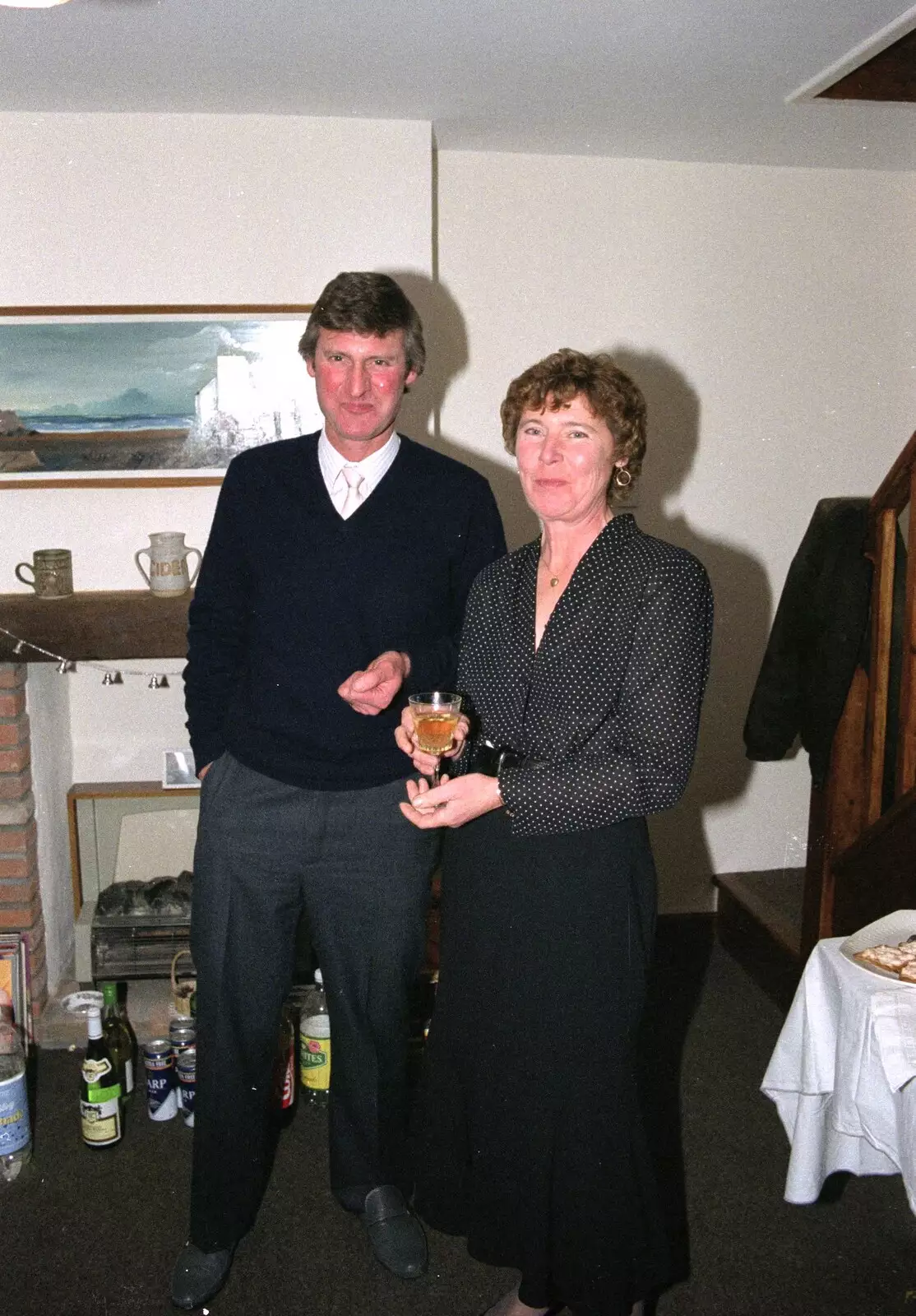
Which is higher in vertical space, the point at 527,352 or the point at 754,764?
the point at 527,352

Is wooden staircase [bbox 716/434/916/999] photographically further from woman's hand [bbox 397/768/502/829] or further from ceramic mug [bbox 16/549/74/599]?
ceramic mug [bbox 16/549/74/599]

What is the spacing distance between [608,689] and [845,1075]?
0.86 metres

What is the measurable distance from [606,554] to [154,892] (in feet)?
7.13

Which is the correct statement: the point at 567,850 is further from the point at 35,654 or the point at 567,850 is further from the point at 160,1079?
the point at 35,654

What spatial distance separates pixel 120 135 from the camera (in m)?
3.08

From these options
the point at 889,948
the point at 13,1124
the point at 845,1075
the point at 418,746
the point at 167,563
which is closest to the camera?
the point at 418,746

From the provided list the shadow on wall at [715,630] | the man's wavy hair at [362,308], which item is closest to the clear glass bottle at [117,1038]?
the man's wavy hair at [362,308]

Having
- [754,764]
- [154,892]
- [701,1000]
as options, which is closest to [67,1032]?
[154,892]

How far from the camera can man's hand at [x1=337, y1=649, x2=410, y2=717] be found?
188 cm

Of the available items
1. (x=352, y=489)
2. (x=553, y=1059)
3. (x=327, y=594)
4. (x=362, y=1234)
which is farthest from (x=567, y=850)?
(x=362, y=1234)

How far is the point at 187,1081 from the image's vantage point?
2.84m

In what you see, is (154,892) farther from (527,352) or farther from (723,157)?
(723,157)

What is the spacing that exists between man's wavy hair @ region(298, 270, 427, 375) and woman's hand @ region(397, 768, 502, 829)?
837 millimetres

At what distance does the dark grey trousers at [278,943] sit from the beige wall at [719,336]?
1866 mm
